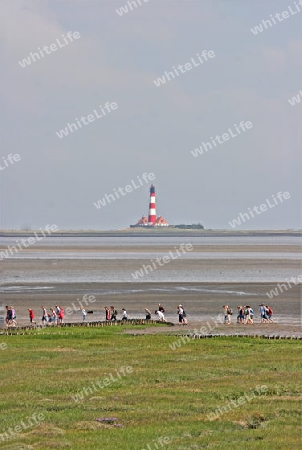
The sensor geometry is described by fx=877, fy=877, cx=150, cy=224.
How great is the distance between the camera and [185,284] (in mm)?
92062

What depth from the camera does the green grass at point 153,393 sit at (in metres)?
25.0

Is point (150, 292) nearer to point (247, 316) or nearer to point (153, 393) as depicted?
point (247, 316)

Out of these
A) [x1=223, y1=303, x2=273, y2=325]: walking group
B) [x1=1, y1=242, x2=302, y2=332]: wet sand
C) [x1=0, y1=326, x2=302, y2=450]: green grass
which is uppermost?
[x1=1, y1=242, x2=302, y2=332]: wet sand

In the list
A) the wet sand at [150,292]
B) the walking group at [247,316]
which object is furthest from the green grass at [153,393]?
the wet sand at [150,292]

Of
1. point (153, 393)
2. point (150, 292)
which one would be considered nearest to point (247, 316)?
point (150, 292)

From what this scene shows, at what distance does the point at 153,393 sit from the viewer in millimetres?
31109

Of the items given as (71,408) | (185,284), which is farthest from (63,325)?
(185,284)

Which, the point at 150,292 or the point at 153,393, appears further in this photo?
the point at 150,292

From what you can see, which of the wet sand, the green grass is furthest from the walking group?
the green grass

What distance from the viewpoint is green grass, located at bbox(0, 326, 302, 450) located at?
25.0 m

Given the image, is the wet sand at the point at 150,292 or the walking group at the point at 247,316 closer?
the walking group at the point at 247,316

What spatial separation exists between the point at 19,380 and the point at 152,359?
7.41 m

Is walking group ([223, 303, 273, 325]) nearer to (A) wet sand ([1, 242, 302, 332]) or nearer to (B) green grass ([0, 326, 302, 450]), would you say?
(A) wet sand ([1, 242, 302, 332])

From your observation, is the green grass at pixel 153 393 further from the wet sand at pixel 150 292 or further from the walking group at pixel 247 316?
the wet sand at pixel 150 292
